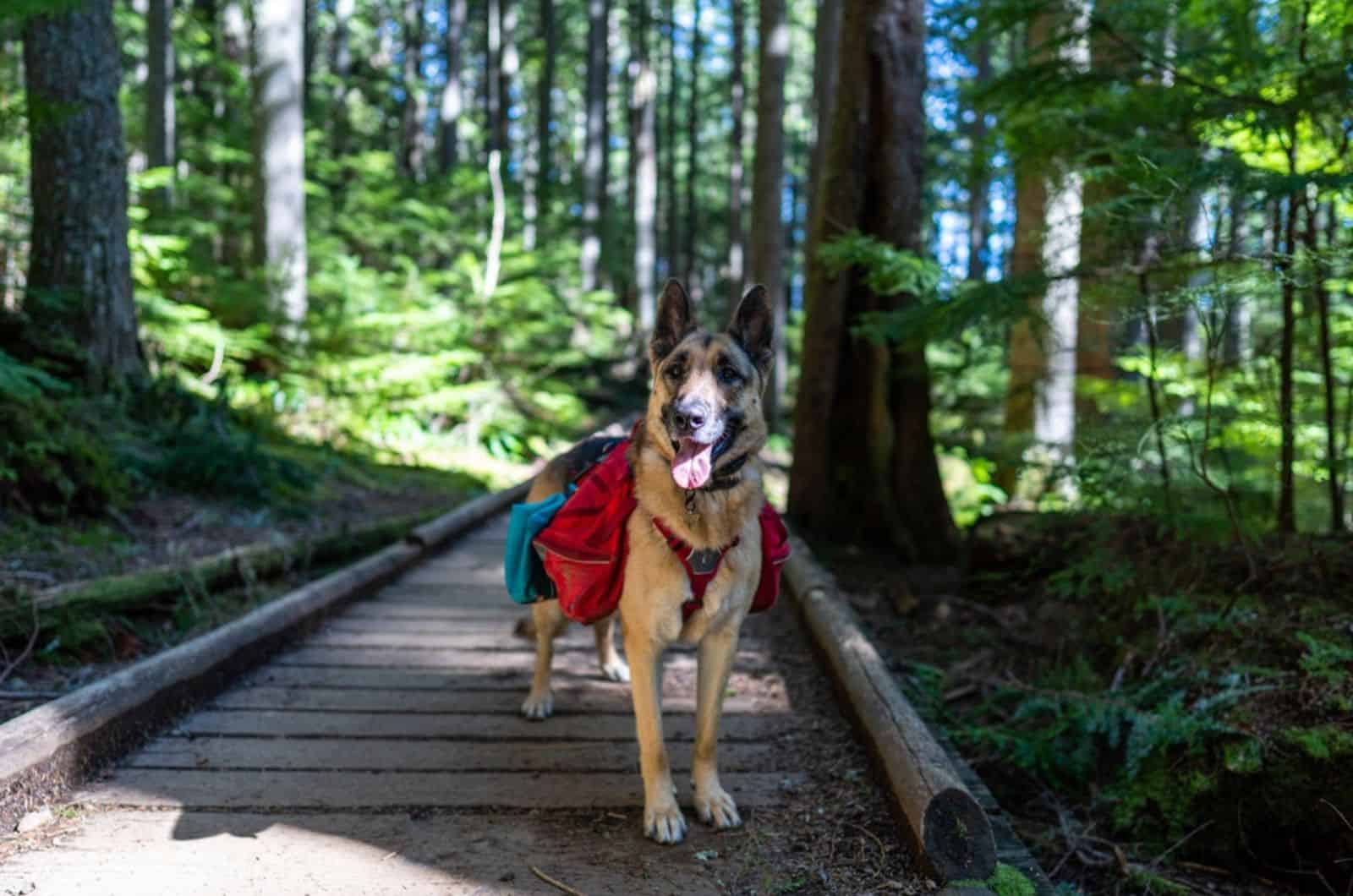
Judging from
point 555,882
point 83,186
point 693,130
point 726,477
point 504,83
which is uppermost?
point 693,130

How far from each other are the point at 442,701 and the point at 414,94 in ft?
76.6

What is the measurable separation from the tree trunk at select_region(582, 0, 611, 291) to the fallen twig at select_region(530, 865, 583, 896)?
22882mm

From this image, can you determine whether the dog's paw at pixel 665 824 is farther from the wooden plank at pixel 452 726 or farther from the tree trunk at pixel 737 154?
the tree trunk at pixel 737 154

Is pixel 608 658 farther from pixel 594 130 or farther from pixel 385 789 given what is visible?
pixel 594 130

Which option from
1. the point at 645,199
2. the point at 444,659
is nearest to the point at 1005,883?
the point at 444,659

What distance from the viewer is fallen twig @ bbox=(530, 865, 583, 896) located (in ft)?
9.25

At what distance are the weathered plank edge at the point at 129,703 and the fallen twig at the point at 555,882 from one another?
167cm

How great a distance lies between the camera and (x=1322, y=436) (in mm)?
6590

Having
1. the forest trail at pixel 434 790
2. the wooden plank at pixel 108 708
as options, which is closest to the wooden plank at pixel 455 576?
the forest trail at pixel 434 790

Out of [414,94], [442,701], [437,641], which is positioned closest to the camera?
[442,701]

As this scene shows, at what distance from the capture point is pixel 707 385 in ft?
10.9

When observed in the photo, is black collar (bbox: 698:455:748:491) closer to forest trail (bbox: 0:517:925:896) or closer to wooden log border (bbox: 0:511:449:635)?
forest trail (bbox: 0:517:925:896)

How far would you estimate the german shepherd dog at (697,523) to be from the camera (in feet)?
10.7

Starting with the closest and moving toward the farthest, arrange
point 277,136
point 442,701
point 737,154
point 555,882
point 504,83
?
1. point 555,882
2. point 442,701
3. point 277,136
4. point 504,83
5. point 737,154
